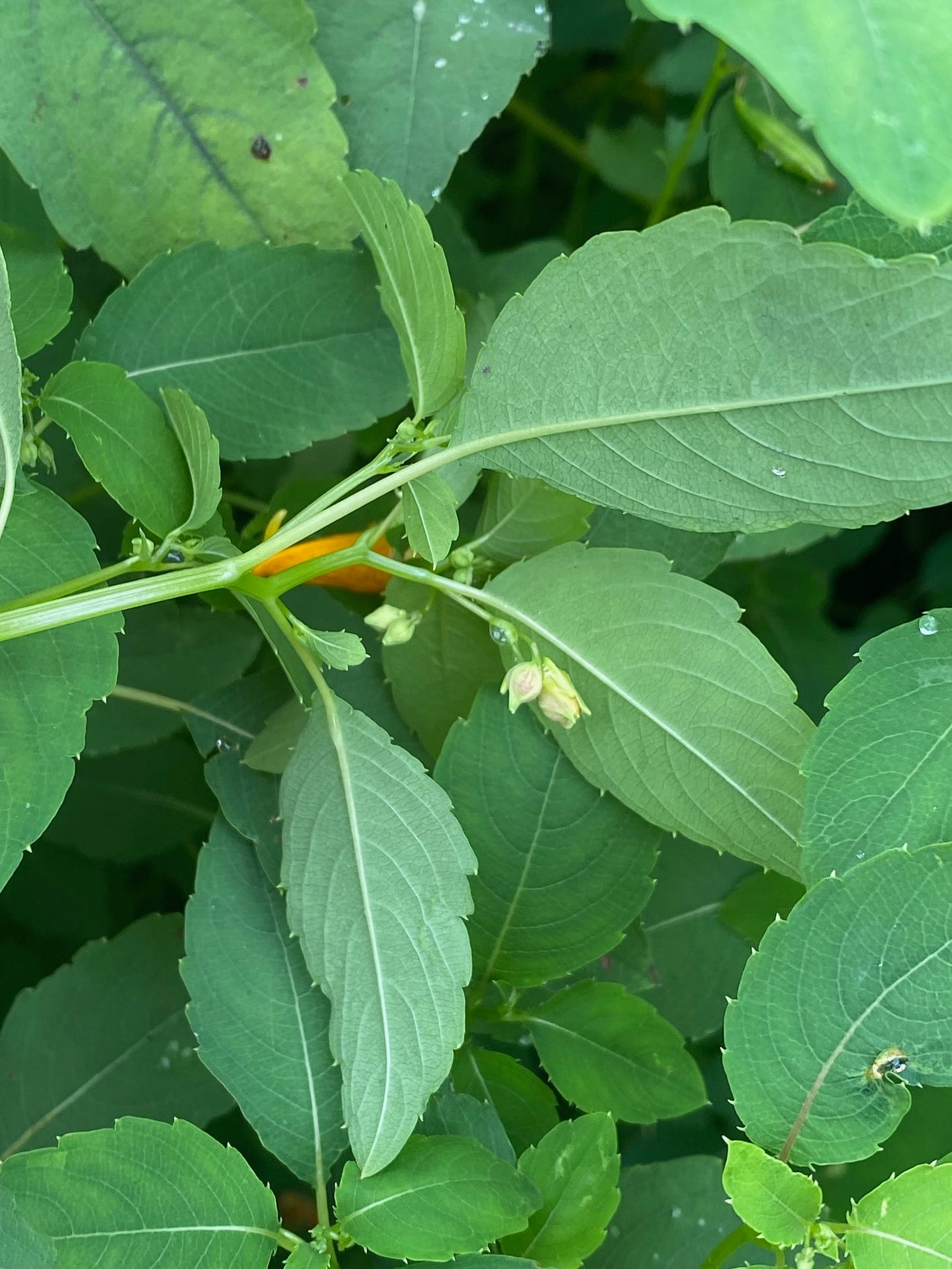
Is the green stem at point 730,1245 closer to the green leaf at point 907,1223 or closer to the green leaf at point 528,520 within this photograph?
the green leaf at point 907,1223

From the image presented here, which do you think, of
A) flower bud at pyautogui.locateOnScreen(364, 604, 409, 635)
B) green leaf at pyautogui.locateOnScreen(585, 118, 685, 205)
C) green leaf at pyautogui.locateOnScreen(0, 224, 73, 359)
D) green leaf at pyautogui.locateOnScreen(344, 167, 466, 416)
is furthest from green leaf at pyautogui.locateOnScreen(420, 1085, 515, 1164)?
green leaf at pyautogui.locateOnScreen(585, 118, 685, 205)

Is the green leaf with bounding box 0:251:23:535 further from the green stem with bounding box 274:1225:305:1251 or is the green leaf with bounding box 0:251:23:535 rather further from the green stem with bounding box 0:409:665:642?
the green stem with bounding box 274:1225:305:1251

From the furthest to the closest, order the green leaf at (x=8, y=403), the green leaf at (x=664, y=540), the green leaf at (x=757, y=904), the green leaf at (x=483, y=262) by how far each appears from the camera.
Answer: the green leaf at (x=483, y=262) < the green leaf at (x=757, y=904) < the green leaf at (x=664, y=540) < the green leaf at (x=8, y=403)

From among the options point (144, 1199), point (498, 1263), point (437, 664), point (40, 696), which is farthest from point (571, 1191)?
point (40, 696)

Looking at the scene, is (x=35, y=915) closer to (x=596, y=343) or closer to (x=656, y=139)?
(x=596, y=343)

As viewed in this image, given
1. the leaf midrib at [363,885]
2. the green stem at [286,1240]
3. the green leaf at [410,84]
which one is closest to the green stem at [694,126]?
the green leaf at [410,84]

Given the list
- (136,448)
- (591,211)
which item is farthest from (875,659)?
(591,211)
